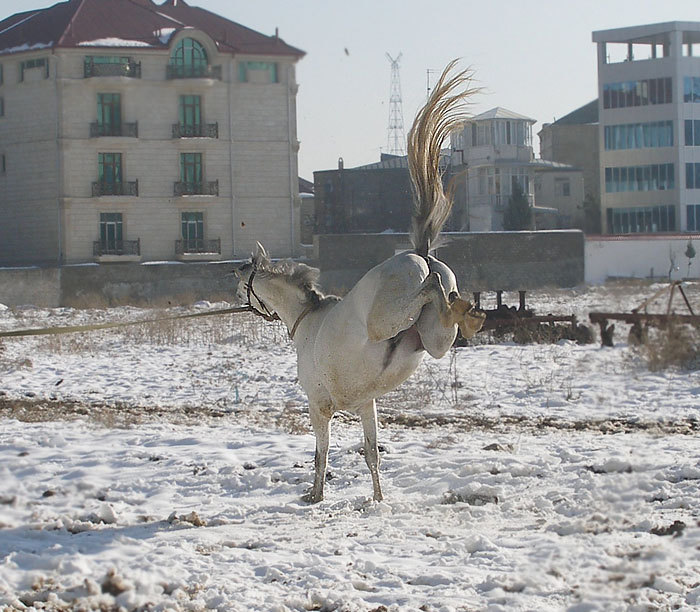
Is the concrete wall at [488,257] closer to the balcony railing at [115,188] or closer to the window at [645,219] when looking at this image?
the balcony railing at [115,188]

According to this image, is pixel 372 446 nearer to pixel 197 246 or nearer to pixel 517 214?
pixel 197 246

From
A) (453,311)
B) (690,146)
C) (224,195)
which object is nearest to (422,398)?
(453,311)

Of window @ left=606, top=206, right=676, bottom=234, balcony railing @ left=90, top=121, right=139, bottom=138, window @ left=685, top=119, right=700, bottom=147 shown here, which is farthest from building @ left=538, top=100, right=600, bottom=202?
balcony railing @ left=90, top=121, right=139, bottom=138

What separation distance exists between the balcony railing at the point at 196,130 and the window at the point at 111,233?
14.0ft

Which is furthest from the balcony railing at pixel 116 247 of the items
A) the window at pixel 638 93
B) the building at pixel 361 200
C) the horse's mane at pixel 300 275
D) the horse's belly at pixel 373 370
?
the horse's belly at pixel 373 370

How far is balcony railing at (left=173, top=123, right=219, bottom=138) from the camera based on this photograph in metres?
44.3

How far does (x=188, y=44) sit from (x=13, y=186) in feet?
31.9

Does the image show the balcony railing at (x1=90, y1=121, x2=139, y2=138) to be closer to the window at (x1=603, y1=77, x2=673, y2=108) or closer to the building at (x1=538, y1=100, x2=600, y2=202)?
the window at (x1=603, y1=77, x2=673, y2=108)

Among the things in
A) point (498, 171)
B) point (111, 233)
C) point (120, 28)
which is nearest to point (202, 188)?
point (111, 233)

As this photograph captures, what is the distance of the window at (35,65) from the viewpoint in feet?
142

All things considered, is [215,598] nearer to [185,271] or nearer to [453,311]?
[453,311]

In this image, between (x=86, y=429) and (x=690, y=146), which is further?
(x=690, y=146)

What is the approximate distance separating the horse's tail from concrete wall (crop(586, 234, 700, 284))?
9632 mm

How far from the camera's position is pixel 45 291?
39.5 metres
